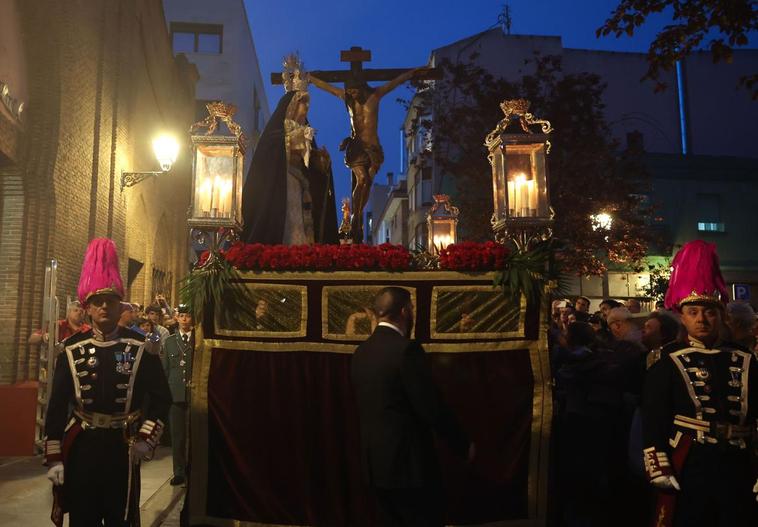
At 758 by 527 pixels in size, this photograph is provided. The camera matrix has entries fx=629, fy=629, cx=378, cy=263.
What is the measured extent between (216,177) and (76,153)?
7.67 m

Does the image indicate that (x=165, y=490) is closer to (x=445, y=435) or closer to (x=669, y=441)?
(x=445, y=435)

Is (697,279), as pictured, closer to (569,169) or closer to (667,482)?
(667,482)

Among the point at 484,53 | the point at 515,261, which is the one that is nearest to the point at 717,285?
the point at 515,261

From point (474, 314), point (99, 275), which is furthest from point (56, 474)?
point (474, 314)

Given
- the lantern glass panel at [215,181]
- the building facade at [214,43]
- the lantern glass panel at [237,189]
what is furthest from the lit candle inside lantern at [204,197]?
the building facade at [214,43]

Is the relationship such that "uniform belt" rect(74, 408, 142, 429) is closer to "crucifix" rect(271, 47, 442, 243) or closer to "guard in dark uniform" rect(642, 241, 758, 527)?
"guard in dark uniform" rect(642, 241, 758, 527)

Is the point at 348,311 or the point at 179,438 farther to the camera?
the point at 179,438

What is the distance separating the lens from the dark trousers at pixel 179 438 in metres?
7.96

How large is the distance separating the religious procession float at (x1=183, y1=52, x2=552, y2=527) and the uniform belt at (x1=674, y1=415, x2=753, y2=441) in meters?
1.62

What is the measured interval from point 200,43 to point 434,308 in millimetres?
34580

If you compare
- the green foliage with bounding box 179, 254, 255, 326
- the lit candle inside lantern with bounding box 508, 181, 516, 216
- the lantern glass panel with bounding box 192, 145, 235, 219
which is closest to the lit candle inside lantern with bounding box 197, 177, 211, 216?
the lantern glass panel with bounding box 192, 145, 235, 219

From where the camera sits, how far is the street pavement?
6496mm

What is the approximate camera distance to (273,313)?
19.6 feet

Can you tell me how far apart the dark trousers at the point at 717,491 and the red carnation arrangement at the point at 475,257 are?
7.82 ft
